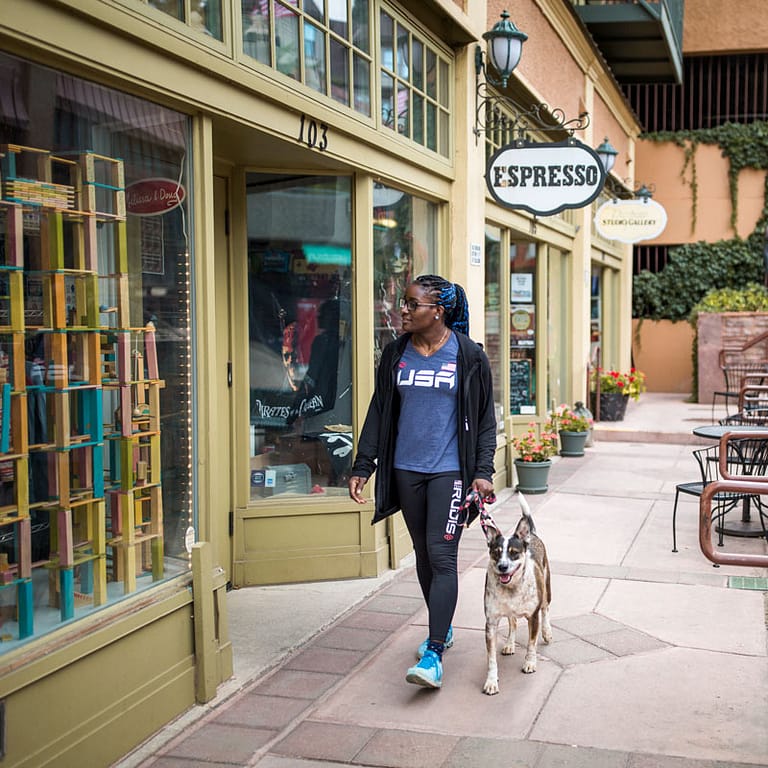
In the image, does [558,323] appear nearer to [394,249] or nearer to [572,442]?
[572,442]

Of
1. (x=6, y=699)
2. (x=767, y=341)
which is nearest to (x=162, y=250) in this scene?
(x=6, y=699)

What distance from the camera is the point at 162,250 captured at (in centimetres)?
446

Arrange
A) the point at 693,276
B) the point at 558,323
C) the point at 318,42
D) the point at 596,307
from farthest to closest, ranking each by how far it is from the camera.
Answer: the point at 693,276
the point at 596,307
the point at 558,323
the point at 318,42

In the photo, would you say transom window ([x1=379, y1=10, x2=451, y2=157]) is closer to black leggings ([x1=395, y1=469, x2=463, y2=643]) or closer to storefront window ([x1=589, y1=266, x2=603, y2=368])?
black leggings ([x1=395, y1=469, x2=463, y2=643])

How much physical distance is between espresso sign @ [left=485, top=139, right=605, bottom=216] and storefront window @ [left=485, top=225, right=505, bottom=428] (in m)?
1.27

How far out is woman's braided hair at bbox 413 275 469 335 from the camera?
4.52 m

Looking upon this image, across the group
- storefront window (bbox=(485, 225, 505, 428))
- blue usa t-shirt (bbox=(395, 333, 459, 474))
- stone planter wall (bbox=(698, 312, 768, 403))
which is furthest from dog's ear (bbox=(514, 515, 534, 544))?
stone planter wall (bbox=(698, 312, 768, 403))

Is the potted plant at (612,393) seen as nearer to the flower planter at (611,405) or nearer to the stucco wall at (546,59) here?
the flower planter at (611,405)

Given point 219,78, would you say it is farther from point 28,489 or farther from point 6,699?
point 6,699

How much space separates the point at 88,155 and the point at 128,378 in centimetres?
94

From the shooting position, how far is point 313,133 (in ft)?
18.5

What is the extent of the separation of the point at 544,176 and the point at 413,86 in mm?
1552

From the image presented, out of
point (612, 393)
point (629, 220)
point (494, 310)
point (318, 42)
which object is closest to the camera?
point (318, 42)

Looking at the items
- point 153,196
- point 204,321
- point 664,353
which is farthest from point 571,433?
point 664,353
